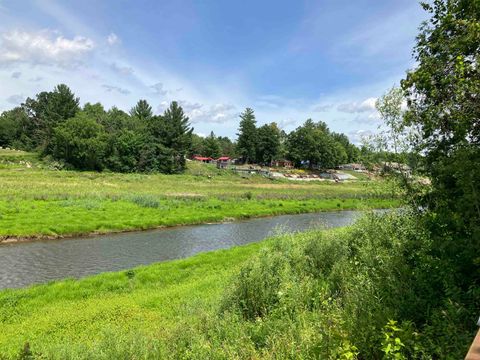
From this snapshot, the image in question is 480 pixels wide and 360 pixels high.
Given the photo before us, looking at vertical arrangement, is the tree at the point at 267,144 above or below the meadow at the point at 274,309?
above

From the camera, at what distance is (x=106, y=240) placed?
94.1ft

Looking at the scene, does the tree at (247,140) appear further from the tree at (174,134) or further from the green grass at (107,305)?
the green grass at (107,305)

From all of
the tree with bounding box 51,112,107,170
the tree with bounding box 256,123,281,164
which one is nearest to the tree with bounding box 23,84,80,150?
the tree with bounding box 51,112,107,170

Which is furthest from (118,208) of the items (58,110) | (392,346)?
(58,110)

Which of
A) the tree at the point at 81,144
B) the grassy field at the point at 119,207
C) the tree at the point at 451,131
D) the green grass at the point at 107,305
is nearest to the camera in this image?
the tree at the point at 451,131

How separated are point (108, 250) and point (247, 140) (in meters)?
100

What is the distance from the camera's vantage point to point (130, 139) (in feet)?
294

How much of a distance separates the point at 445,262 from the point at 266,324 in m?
3.80

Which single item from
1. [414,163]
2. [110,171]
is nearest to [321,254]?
[414,163]

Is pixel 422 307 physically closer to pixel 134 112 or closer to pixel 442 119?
pixel 442 119

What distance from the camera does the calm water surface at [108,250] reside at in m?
20.3

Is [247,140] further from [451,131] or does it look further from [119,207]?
[451,131]

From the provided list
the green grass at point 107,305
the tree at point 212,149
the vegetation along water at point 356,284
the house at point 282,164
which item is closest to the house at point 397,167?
the vegetation along water at point 356,284

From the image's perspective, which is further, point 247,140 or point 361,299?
point 247,140
